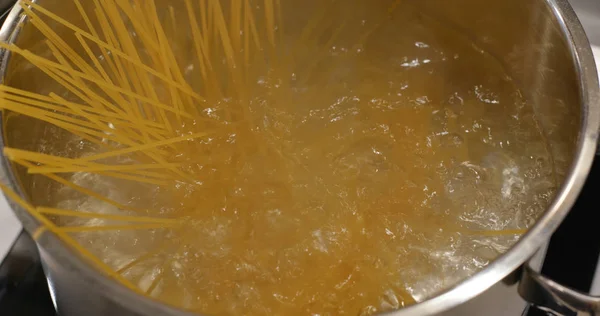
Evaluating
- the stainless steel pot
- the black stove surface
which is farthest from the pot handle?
the black stove surface

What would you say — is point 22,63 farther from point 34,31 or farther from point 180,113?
point 180,113

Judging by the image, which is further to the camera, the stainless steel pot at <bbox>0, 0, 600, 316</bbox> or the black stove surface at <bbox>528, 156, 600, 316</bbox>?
the black stove surface at <bbox>528, 156, 600, 316</bbox>

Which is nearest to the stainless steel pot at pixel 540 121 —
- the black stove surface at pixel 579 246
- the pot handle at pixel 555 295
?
the pot handle at pixel 555 295

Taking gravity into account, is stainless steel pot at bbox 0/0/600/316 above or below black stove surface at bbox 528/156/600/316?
above

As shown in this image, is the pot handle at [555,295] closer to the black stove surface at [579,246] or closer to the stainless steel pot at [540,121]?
the stainless steel pot at [540,121]

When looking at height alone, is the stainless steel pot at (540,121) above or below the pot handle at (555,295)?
above

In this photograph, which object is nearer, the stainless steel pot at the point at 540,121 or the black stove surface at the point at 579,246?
the stainless steel pot at the point at 540,121

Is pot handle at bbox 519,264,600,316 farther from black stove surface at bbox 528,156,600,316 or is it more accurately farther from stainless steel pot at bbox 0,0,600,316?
black stove surface at bbox 528,156,600,316

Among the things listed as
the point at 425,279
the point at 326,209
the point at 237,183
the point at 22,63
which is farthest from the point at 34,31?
the point at 425,279

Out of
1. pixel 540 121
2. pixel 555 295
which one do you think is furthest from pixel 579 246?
pixel 555 295
